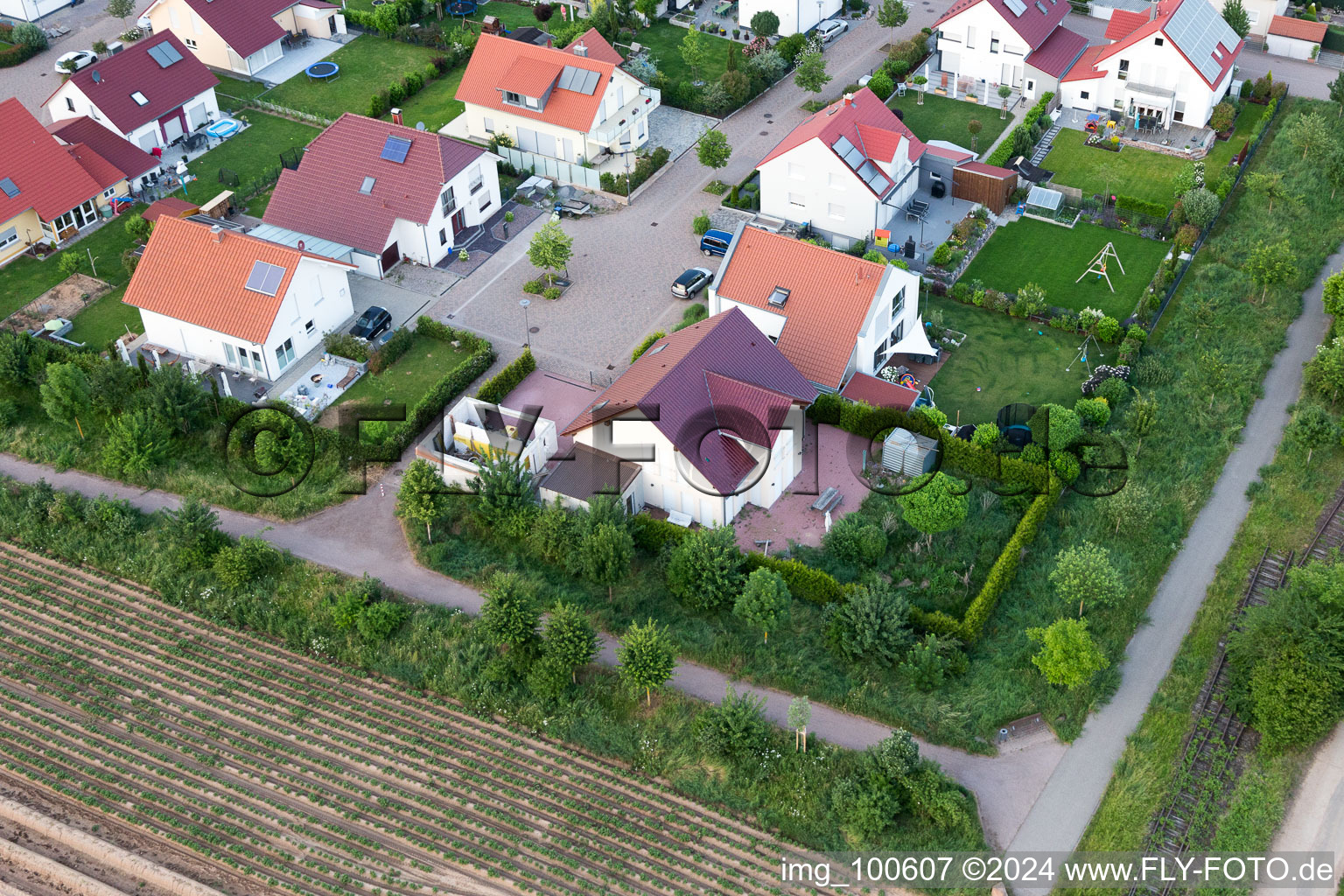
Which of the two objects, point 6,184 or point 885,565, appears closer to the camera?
point 885,565

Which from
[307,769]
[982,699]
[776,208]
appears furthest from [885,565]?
[776,208]

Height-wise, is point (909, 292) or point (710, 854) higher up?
point (909, 292)

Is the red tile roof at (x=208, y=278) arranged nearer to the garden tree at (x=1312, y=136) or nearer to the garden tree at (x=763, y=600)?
the garden tree at (x=763, y=600)

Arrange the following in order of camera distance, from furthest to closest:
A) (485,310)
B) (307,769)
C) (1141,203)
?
1. (1141,203)
2. (485,310)
3. (307,769)

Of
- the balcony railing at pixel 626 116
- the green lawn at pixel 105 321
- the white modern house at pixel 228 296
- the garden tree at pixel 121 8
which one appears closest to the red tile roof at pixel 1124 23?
the balcony railing at pixel 626 116

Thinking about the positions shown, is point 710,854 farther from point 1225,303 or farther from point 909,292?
point 1225,303

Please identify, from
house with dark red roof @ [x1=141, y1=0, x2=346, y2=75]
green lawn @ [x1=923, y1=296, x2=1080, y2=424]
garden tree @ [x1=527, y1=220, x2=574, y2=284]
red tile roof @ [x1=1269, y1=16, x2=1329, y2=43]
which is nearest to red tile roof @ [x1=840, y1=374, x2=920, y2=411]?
green lawn @ [x1=923, y1=296, x2=1080, y2=424]

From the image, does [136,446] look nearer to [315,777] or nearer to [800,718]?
[315,777]
